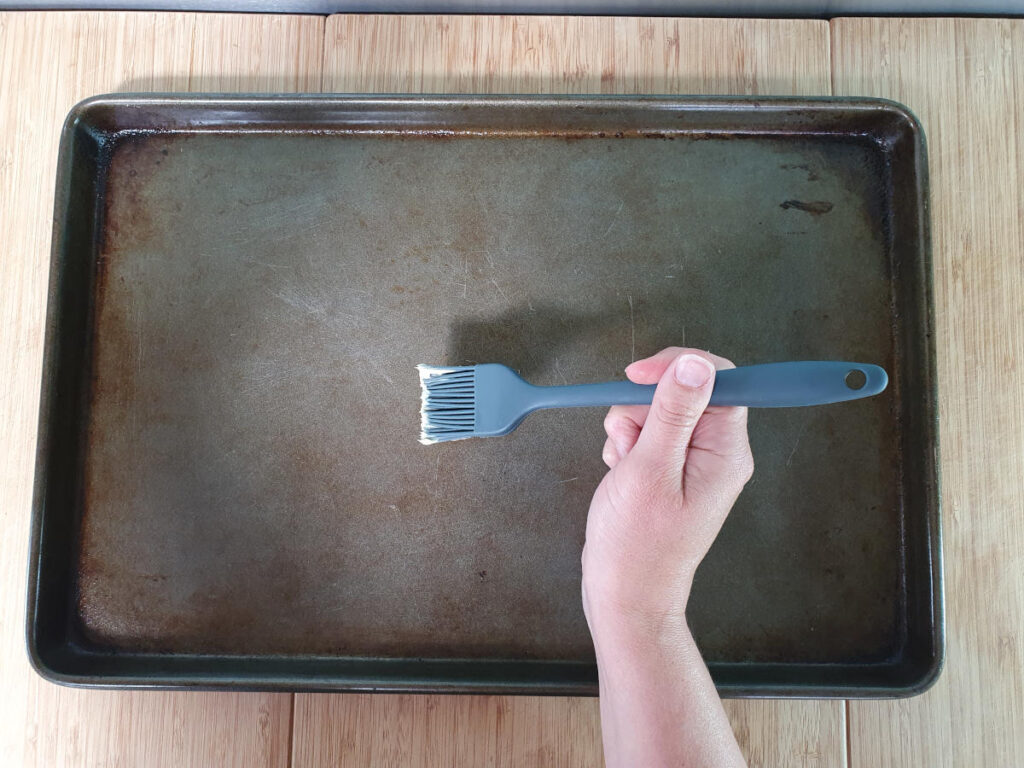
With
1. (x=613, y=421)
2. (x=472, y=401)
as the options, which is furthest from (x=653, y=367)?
(x=472, y=401)

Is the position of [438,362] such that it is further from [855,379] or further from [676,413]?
[855,379]

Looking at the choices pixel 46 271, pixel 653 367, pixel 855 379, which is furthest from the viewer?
pixel 46 271

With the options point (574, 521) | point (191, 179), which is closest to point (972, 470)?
point (574, 521)

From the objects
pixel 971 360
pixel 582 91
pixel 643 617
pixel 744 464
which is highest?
pixel 582 91

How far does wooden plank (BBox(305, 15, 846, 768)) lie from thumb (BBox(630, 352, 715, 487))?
0.94ft

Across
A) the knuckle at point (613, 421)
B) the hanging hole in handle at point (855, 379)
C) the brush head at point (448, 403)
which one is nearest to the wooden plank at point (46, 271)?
the brush head at point (448, 403)

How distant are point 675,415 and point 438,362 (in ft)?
0.80

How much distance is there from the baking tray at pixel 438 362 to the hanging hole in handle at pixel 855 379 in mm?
173

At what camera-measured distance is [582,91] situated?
684 millimetres

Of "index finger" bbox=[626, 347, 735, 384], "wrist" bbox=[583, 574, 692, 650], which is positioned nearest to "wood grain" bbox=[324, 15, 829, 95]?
"index finger" bbox=[626, 347, 735, 384]

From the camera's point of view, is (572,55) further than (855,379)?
Yes

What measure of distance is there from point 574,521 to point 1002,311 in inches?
18.6

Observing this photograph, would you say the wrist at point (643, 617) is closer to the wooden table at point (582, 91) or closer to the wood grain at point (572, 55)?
the wooden table at point (582, 91)

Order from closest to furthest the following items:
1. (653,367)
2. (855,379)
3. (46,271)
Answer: (855,379), (653,367), (46,271)
